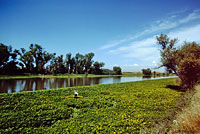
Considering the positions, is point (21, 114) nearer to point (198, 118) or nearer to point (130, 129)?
point (130, 129)

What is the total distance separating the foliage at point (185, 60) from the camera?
40.1 feet

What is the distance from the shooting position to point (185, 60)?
1216cm

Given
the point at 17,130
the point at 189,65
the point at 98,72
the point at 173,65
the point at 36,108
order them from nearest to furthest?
the point at 17,130 → the point at 36,108 → the point at 189,65 → the point at 173,65 → the point at 98,72

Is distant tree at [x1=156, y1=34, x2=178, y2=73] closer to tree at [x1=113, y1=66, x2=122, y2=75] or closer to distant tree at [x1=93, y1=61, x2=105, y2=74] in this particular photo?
distant tree at [x1=93, y1=61, x2=105, y2=74]

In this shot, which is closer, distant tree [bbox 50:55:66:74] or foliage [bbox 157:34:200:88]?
foliage [bbox 157:34:200:88]

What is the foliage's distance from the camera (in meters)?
12.2

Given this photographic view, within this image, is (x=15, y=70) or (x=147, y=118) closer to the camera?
(x=147, y=118)

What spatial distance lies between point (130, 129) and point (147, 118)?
1.56 meters

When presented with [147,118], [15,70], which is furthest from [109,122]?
[15,70]

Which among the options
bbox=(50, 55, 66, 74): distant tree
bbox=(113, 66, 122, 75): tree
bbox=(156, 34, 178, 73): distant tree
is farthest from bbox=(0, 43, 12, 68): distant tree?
bbox=(113, 66, 122, 75): tree

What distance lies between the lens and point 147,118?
5562 millimetres

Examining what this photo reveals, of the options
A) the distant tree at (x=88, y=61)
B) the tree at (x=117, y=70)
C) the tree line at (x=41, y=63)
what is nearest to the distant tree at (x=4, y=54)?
the tree line at (x=41, y=63)

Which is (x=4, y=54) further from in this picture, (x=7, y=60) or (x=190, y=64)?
(x=190, y=64)

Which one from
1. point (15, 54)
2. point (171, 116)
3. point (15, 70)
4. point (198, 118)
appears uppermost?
point (15, 54)
